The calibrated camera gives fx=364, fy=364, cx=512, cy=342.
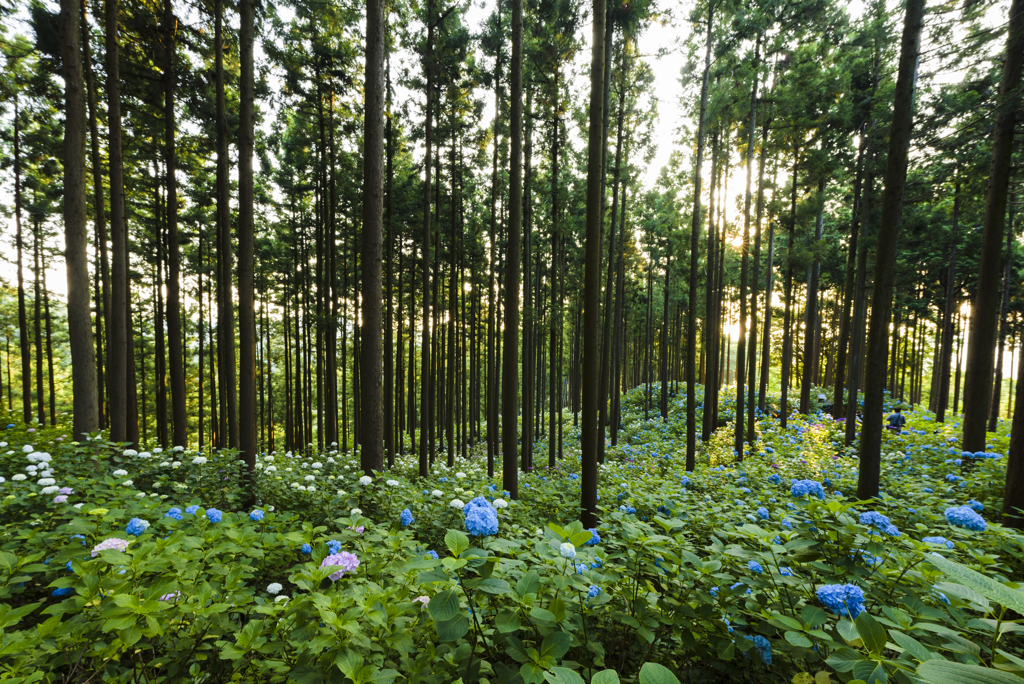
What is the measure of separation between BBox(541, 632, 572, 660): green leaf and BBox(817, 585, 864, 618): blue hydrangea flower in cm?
115

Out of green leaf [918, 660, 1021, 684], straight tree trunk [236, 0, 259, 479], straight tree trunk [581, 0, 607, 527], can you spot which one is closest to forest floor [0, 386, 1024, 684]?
green leaf [918, 660, 1021, 684]

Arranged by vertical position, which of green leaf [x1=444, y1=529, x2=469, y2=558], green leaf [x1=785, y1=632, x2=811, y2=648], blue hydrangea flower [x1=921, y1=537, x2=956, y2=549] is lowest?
blue hydrangea flower [x1=921, y1=537, x2=956, y2=549]

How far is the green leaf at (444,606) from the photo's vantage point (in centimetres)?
120

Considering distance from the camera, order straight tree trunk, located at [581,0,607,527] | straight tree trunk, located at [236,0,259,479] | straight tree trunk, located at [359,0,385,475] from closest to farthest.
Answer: straight tree trunk, located at [581,0,607,527] → straight tree trunk, located at [359,0,385,475] → straight tree trunk, located at [236,0,259,479]

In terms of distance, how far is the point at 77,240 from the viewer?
6.20m

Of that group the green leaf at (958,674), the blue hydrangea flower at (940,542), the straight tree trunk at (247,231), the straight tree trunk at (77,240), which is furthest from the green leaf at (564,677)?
the straight tree trunk at (77,240)

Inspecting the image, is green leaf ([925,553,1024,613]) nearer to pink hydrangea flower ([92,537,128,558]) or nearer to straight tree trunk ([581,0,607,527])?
pink hydrangea flower ([92,537,128,558])

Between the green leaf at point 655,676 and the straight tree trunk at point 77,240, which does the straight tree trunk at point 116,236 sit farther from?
the green leaf at point 655,676

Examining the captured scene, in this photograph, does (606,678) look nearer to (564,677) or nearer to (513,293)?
(564,677)

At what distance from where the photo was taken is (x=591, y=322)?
509 cm

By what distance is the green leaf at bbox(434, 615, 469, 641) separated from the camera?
1199 millimetres

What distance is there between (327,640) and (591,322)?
4.36 metres

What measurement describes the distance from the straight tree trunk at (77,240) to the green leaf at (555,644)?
8.51 meters

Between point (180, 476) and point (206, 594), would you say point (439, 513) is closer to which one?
point (206, 594)
